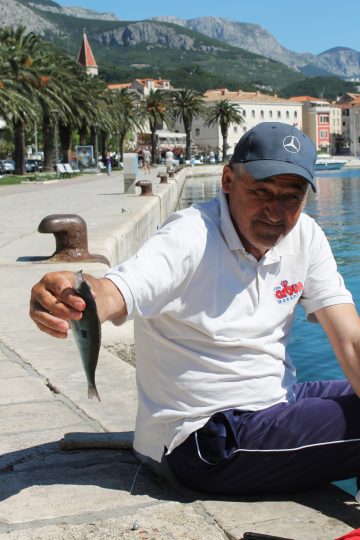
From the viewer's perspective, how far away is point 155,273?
7.77ft

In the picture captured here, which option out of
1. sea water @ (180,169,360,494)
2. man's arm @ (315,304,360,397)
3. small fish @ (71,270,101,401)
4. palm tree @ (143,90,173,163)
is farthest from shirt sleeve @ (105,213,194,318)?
palm tree @ (143,90,173,163)

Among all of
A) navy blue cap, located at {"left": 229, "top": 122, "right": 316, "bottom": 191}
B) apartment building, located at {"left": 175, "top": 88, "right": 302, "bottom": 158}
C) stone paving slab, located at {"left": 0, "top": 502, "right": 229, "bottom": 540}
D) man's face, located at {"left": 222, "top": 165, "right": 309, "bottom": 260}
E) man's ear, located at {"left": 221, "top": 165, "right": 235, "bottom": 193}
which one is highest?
apartment building, located at {"left": 175, "top": 88, "right": 302, "bottom": 158}

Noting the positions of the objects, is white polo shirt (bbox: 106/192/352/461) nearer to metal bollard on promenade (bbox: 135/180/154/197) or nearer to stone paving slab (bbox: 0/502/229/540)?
stone paving slab (bbox: 0/502/229/540)

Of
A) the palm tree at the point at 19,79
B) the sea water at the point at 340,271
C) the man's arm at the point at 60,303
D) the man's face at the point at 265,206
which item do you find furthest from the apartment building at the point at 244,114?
the man's arm at the point at 60,303

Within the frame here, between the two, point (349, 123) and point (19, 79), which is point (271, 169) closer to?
point (19, 79)

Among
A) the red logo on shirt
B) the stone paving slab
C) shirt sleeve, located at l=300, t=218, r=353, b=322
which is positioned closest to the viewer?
the stone paving slab

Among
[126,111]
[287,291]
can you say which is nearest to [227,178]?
[287,291]

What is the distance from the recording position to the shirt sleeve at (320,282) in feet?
9.43

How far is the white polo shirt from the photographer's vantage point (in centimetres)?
258

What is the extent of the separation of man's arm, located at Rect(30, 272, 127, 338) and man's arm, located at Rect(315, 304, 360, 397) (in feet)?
3.22

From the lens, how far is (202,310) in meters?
2.62

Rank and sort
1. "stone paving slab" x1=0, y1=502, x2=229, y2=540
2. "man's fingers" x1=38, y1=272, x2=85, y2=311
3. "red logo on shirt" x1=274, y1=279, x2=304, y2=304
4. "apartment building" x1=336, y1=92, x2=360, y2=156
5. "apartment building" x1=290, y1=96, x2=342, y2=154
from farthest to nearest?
"apartment building" x1=336, y1=92, x2=360, y2=156, "apartment building" x1=290, y1=96, x2=342, y2=154, "red logo on shirt" x1=274, y1=279, x2=304, y2=304, "stone paving slab" x1=0, y1=502, x2=229, y2=540, "man's fingers" x1=38, y1=272, x2=85, y2=311

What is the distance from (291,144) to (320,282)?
0.57 metres

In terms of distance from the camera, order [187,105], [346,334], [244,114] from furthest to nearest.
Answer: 1. [244,114]
2. [187,105]
3. [346,334]
